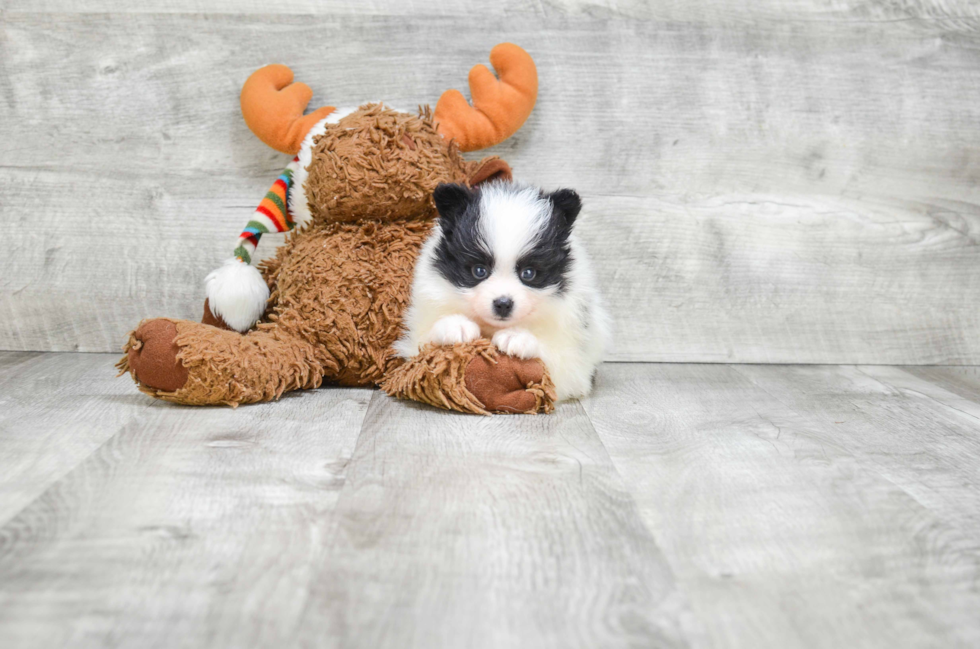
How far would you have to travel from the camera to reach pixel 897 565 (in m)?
0.72

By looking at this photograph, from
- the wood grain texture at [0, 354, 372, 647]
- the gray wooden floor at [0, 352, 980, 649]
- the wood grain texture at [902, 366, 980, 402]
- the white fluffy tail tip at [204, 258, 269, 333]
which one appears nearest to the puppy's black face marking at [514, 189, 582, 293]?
the gray wooden floor at [0, 352, 980, 649]

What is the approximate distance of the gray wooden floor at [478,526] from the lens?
607 millimetres

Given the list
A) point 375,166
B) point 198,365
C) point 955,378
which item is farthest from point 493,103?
point 955,378

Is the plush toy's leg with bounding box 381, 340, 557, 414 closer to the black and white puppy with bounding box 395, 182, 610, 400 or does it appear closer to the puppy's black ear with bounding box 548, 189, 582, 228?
the black and white puppy with bounding box 395, 182, 610, 400

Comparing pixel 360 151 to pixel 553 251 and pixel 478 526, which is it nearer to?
pixel 553 251

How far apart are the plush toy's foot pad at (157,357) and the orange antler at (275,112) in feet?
1.55

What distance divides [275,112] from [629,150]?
0.73 m

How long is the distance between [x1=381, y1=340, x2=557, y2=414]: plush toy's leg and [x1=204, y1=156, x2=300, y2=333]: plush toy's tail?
36cm

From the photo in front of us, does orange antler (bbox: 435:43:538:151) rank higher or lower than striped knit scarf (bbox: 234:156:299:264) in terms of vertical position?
higher

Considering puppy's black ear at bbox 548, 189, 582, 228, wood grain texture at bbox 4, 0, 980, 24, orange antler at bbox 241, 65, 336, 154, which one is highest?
wood grain texture at bbox 4, 0, 980, 24

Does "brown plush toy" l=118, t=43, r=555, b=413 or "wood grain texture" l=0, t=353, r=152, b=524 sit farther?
"brown plush toy" l=118, t=43, r=555, b=413

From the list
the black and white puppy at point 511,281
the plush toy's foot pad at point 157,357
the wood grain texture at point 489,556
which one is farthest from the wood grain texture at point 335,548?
the black and white puppy at point 511,281

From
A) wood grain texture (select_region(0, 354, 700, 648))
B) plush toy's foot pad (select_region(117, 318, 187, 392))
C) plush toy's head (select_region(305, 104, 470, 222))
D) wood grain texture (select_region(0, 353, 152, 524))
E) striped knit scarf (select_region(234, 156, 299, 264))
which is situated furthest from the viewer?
striped knit scarf (select_region(234, 156, 299, 264))

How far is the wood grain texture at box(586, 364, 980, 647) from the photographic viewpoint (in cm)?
63
